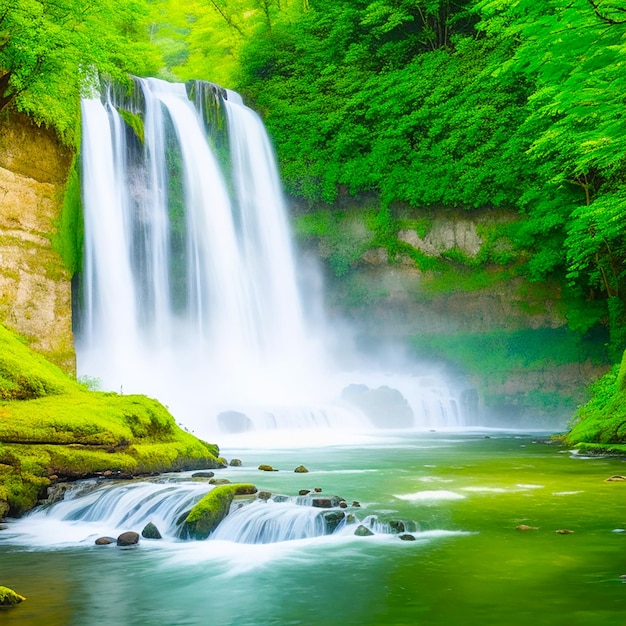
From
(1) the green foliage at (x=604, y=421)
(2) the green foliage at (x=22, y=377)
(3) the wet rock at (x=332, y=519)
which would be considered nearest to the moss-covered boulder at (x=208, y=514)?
(3) the wet rock at (x=332, y=519)

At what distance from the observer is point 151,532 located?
7.59m

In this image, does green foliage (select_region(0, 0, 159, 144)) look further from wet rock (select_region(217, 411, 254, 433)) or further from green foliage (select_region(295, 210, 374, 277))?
green foliage (select_region(295, 210, 374, 277))

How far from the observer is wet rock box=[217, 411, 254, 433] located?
783 inches

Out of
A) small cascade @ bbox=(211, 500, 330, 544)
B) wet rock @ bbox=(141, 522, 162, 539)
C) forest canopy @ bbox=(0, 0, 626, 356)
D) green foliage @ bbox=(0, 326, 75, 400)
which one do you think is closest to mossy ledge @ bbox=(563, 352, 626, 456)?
forest canopy @ bbox=(0, 0, 626, 356)

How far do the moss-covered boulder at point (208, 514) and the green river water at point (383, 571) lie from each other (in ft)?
0.62

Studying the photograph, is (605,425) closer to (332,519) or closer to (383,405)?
(332,519)

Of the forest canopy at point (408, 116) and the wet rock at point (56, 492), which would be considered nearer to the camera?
the wet rock at point (56, 492)

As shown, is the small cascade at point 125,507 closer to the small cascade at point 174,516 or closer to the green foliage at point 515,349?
the small cascade at point 174,516

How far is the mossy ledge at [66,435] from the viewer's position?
9.05 metres

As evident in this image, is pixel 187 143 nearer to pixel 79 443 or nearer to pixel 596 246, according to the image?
pixel 596 246

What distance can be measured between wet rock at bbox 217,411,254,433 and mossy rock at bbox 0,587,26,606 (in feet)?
47.4

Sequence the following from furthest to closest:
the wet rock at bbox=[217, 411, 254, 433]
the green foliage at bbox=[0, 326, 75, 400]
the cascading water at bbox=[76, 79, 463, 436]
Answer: the cascading water at bbox=[76, 79, 463, 436] < the wet rock at bbox=[217, 411, 254, 433] < the green foliage at bbox=[0, 326, 75, 400]

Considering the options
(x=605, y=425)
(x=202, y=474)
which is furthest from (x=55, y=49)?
(x=605, y=425)

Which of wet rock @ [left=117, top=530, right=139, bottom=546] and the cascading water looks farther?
the cascading water
